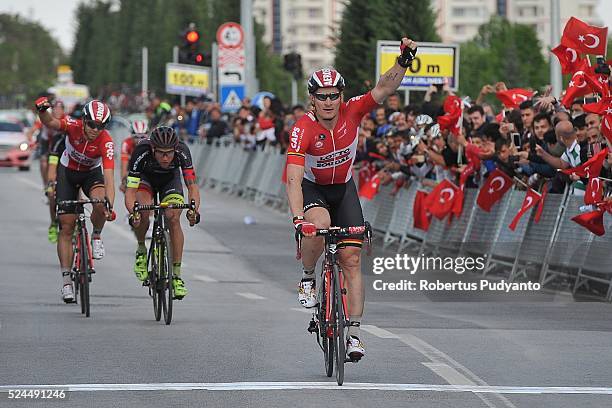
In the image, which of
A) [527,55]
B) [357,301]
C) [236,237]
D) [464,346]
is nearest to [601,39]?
[464,346]

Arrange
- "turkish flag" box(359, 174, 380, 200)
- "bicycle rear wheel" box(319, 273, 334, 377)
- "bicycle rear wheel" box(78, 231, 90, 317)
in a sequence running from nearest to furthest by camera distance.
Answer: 1. "bicycle rear wheel" box(319, 273, 334, 377)
2. "bicycle rear wheel" box(78, 231, 90, 317)
3. "turkish flag" box(359, 174, 380, 200)

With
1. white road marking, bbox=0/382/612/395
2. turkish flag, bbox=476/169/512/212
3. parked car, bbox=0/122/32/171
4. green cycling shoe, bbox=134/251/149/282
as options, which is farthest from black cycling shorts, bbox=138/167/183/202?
parked car, bbox=0/122/32/171

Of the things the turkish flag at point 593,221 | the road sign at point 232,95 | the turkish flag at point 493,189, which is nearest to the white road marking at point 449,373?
the turkish flag at point 593,221

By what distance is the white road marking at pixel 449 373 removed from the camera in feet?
33.9

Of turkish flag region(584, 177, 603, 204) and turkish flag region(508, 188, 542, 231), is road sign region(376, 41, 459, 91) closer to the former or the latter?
turkish flag region(508, 188, 542, 231)

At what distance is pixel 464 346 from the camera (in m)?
12.2

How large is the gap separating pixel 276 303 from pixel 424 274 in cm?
338

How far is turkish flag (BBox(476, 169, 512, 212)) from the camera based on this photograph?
18.3 metres

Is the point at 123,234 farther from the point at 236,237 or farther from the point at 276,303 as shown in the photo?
the point at 276,303

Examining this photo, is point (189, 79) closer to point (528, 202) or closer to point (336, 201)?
point (528, 202)

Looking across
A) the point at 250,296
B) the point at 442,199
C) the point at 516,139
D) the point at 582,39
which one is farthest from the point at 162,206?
the point at 442,199

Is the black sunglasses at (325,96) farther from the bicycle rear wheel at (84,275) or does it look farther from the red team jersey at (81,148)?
the red team jersey at (81,148)

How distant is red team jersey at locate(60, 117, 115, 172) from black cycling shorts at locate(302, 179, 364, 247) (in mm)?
4665

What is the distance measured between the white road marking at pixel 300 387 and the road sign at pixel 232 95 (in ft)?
90.4
